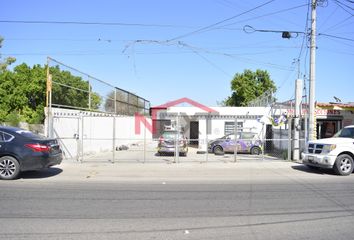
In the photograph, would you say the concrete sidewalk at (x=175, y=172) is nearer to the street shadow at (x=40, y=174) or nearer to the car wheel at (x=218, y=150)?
the street shadow at (x=40, y=174)

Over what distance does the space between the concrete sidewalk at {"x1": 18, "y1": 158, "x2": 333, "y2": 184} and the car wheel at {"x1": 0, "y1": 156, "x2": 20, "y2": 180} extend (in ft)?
1.68

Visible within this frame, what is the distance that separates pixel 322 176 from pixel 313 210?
5608 millimetres

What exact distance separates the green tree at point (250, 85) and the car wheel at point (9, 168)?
46.0m

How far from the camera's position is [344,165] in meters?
12.7

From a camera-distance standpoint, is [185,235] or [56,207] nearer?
[185,235]

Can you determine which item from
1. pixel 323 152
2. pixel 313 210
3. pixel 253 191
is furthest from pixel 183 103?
pixel 313 210

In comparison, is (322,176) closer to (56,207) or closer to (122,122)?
(56,207)

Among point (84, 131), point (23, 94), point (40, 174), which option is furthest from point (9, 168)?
point (23, 94)

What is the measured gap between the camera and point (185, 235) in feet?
18.4

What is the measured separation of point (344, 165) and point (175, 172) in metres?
5.98

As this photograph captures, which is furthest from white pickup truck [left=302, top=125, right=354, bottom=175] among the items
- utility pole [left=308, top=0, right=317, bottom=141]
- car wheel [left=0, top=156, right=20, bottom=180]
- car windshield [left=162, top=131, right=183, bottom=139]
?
car wheel [left=0, top=156, right=20, bottom=180]

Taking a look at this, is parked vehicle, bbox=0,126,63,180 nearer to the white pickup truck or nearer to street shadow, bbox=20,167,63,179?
street shadow, bbox=20,167,63,179

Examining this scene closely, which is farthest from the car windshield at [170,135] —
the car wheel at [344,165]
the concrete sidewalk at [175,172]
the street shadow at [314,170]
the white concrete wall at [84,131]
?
the car wheel at [344,165]

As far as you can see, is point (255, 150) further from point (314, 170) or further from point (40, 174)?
point (40, 174)
